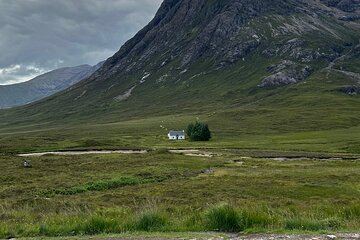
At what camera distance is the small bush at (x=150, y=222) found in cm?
1580

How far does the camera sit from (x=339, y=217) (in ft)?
54.8

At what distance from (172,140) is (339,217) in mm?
161291

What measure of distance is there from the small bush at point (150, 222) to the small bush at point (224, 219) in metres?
1.79

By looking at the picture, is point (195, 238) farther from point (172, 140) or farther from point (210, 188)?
point (172, 140)

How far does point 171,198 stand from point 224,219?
96.7 feet

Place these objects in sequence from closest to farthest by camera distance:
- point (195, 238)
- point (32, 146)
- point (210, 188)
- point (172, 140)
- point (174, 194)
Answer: point (195, 238) → point (174, 194) → point (210, 188) → point (32, 146) → point (172, 140)

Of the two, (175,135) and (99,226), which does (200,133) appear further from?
(99,226)

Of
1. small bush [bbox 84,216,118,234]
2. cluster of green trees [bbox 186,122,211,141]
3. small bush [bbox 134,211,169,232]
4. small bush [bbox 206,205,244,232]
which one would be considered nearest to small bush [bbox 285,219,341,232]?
small bush [bbox 206,205,244,232]

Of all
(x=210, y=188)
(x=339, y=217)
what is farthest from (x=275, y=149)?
(x=339, y=217)

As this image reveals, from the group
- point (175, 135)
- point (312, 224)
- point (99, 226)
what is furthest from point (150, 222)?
point (175, 135)

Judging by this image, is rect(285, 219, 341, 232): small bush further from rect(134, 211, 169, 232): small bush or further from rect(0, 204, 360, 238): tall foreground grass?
rect(134, 211, 169, 232): small bush

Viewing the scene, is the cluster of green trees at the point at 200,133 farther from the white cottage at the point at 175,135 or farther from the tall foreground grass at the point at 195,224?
the tall foreground grass at the point at 195,224

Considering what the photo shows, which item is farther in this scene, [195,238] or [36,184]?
[36,184]

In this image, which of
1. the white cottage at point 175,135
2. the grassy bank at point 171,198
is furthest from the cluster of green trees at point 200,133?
the grassy bank at point 171,198
